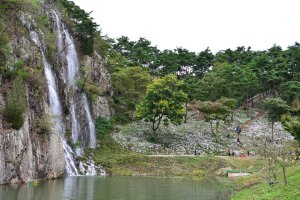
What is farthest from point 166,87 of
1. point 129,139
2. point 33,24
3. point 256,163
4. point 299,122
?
point 299,122

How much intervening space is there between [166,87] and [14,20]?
22.3m

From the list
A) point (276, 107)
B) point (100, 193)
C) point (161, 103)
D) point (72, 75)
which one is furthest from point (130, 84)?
point (100, 193)

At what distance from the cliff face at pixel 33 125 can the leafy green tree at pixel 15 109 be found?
391mm

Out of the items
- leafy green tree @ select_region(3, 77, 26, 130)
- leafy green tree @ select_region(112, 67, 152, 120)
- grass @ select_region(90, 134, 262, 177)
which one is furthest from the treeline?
leafy green tree @ select_region(3, 77, 26, 130)

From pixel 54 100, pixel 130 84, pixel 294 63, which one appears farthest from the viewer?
pixel 294 63

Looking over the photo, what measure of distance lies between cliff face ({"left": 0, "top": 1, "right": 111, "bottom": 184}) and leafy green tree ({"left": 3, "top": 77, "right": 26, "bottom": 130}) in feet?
1.28

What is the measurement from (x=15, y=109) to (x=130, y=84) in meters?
32.3

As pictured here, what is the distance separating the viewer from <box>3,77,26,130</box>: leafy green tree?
3045 centimetres

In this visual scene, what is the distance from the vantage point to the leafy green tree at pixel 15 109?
30.5 meters

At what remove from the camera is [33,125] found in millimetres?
34906

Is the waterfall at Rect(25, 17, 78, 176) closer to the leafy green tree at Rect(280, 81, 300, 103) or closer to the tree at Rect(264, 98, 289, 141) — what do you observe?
the tree at Rect(264, 98, 289, 141)

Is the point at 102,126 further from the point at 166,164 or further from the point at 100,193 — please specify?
the point at 100,193

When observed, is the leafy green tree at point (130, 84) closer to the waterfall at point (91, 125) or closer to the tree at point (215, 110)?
the waterfall at point (91, 125)

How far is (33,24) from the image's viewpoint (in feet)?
139
